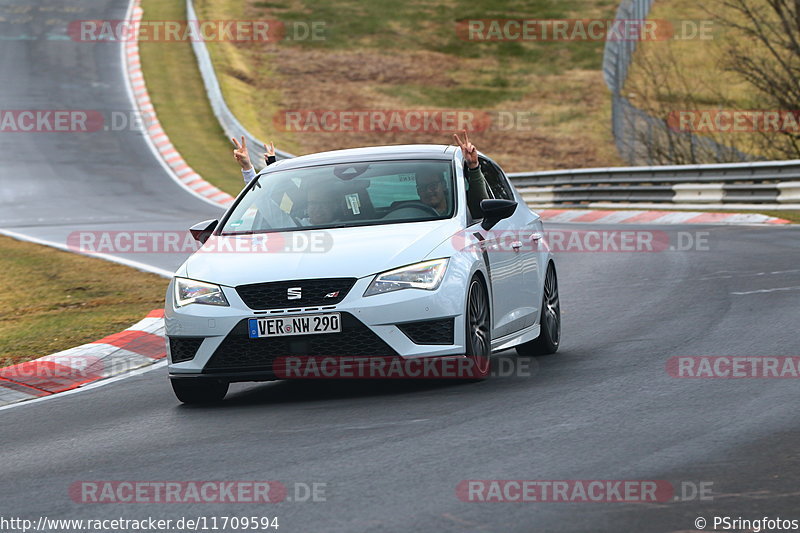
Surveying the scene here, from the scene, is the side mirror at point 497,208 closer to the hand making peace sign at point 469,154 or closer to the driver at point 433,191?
the driver at point 433,191

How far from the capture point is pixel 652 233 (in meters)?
21.6

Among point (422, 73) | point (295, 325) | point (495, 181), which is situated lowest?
point (422, 73)

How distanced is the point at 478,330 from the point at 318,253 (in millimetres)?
1137

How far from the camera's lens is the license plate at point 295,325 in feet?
25.8

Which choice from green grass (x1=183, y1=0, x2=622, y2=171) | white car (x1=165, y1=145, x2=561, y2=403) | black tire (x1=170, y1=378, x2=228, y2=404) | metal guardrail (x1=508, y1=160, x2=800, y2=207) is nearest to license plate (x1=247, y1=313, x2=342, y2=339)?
white car (x1=165, y1=145, x2=561, y2=403)

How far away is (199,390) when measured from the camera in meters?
8.62

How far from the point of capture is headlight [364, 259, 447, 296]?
7.95 m

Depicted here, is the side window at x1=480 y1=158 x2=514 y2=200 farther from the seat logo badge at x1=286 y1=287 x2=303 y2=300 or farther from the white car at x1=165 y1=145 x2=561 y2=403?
the seat logo badge at x1=286 y1=287 x2=303 y2=300

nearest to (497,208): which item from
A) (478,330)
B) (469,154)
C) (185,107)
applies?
(469,154)

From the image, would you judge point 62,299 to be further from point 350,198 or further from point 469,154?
point 469,154

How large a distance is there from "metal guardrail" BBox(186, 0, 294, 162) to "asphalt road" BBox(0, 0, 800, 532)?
22764 millimetres

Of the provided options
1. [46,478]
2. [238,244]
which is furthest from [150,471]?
[238,244]

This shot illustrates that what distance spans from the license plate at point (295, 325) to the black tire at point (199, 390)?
2.12ft

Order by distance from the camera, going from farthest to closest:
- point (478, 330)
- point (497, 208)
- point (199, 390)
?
point (497, 208) → point (199, 390) → point (478, 330)
